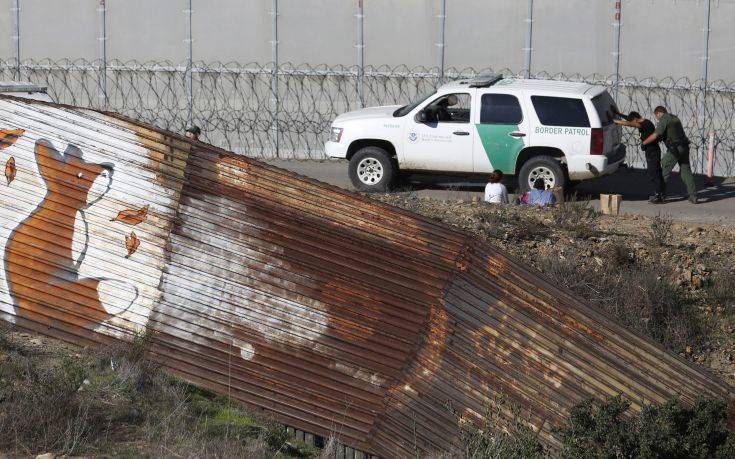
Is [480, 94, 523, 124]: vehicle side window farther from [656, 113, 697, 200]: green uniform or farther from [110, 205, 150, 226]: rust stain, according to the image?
[110, 205, 150, 226]: rust stain

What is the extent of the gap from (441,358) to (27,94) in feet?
24.3

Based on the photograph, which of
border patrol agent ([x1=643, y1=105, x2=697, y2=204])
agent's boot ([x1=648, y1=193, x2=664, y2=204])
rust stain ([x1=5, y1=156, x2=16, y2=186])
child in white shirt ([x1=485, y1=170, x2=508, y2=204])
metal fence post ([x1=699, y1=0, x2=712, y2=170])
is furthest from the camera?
metal fence post ([x1=699, y1=0, x2=712, y2=170])

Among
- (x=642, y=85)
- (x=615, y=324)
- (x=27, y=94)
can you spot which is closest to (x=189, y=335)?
(x=615, y=324)

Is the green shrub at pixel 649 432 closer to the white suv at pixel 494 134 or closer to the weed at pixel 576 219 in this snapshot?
the weed at pixel 576 219

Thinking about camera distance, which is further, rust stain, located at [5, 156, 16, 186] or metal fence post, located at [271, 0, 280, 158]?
metal fence post, located at [271, 0, 280, 158]

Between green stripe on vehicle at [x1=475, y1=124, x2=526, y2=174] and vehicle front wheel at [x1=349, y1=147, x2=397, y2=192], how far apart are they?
1.52 meters

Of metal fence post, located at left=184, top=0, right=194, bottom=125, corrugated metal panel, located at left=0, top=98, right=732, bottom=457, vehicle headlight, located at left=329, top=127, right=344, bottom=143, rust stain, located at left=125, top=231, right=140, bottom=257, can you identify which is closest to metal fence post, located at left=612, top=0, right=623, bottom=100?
vehicle headlight, located at left=329, top=127, right=344, bottom=143

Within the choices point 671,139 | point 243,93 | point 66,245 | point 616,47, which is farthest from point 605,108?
point 66,245

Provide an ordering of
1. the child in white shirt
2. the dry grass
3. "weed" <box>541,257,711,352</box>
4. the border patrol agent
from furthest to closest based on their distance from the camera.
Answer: the border patrol agent, the child in white shirt, "weed" <box>541,257,711,352</box>, the dry grass

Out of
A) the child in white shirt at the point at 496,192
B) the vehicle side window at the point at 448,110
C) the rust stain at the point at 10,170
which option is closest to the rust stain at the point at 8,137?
the rust stain at the point at 10,170

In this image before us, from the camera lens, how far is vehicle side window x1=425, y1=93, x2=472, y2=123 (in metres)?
16.4

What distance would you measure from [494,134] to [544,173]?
0.96m

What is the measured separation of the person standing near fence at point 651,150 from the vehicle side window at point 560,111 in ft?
2.66

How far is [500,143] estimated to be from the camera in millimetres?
16297
